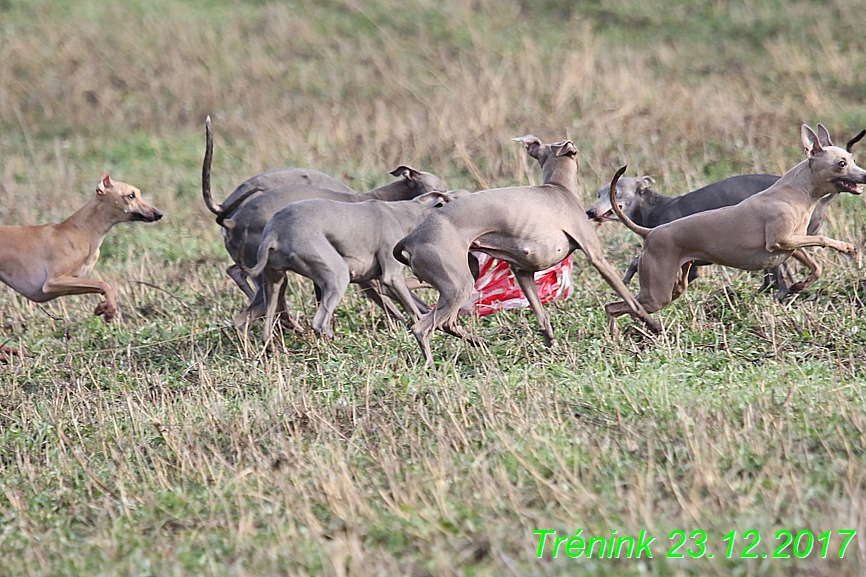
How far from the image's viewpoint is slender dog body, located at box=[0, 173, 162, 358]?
8.29 meters

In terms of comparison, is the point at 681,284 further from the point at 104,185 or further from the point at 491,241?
the point at 104,185

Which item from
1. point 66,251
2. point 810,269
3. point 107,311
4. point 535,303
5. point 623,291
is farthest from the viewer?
point 66,251

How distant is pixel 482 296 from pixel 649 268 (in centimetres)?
171

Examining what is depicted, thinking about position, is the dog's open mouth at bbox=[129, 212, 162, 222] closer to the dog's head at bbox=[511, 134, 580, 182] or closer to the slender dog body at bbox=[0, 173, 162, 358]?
the slender dog body at bbox=[0, 173, 162, 358]

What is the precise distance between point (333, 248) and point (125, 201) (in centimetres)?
224

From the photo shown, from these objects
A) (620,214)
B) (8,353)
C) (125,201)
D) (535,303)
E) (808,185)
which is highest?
(808,185)

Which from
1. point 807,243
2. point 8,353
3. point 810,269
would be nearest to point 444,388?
point 807,243

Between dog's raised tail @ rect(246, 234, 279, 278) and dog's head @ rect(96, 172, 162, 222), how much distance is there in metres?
1.78

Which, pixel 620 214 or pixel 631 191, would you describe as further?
pixel 631 191

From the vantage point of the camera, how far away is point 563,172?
7363 millimetres

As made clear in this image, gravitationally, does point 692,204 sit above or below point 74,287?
above

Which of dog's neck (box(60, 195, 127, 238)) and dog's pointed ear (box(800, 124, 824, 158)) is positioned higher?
dog's pointed ear (box(800, 124, 824, 158))

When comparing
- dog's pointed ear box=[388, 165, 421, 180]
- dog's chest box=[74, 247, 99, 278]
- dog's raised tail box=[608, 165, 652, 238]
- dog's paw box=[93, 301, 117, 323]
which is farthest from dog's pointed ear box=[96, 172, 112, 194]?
dog's raised tail box=[608, 165, 652, 238]

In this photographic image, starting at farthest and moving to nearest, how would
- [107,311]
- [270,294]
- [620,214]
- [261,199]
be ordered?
[261,199]
[107,311]
[270,294]
[620,214]
